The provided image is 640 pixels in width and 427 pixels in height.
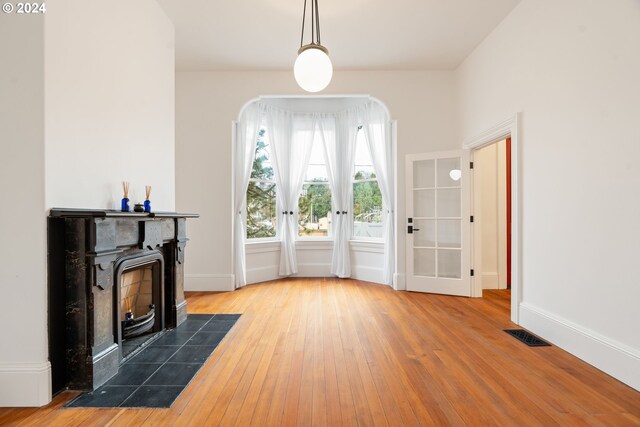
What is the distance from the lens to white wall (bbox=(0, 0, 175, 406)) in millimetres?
1965

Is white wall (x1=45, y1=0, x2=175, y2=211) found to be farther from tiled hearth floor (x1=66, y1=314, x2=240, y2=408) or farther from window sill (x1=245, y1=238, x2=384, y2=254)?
window sill (x1=245, y1=238, x2=384, y2=254)

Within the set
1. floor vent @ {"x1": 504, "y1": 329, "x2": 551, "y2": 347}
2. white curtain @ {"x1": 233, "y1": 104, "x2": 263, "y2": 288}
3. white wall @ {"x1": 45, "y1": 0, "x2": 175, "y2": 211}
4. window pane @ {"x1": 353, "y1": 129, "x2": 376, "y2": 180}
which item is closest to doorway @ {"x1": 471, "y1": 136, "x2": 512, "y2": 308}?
window pane @ {"x1": 353, "y1": 129, "x2": 376, "y2": 180}

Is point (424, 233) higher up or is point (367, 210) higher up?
point (367, 210)

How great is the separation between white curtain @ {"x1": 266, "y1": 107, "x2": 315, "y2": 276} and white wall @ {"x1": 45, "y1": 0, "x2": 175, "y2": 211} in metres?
2.30

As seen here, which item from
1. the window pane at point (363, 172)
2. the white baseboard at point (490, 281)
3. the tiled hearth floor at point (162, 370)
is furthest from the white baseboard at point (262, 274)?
the white baseboard at point (490, 281)

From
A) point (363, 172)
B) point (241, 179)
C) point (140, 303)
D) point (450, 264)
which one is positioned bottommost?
point (140, 303)

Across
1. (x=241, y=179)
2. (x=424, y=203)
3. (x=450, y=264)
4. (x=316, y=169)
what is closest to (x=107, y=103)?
(x=241, y=179)

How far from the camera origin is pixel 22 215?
6.48 feet

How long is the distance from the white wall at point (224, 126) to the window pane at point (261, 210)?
0.73m

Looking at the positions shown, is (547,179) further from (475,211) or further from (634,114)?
(475,211)

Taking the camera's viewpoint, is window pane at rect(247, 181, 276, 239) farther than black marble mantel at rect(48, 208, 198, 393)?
Yes

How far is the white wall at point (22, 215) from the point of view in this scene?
1962 millimetres

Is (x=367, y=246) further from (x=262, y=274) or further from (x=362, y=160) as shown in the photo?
(x=262, y=274)

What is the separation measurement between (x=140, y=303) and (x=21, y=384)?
121 centimetres
